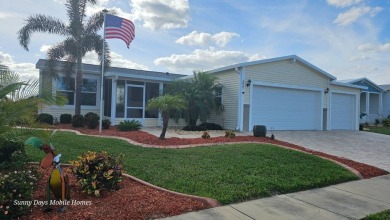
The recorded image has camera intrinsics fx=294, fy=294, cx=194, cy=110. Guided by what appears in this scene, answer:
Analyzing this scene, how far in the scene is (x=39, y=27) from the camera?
50.2 ft

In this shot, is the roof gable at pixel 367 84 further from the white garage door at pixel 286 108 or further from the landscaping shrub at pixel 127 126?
the landscaping shrub at pixel 127 126

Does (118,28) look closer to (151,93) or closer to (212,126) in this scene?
(151,93)

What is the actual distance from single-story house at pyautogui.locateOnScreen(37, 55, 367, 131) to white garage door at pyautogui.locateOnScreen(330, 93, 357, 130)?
7cm

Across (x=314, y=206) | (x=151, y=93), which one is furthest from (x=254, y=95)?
(x=314, y=206)

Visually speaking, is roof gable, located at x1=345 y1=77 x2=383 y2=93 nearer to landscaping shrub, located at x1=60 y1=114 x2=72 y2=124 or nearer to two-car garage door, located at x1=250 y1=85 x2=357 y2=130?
two-car garage door, located at x1=250 y1=85 x2=357 y2=130

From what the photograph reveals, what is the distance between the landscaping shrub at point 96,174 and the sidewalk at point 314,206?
1.30 m

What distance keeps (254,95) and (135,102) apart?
6695mm

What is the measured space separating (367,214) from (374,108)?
1322 inches

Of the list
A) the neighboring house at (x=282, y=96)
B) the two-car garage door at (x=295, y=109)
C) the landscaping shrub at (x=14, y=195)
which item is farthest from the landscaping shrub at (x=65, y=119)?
the landscaping shrub at (x=14, y=195)

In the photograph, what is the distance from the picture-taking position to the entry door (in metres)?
16.6

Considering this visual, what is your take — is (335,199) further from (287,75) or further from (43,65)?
(43,65)

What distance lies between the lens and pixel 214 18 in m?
Result: 13.3

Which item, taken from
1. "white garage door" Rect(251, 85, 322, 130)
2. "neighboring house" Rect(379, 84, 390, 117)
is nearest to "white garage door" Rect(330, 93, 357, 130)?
"white garage door" Rect(251, 85, 322, 130)

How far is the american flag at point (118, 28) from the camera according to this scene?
13500 mm
